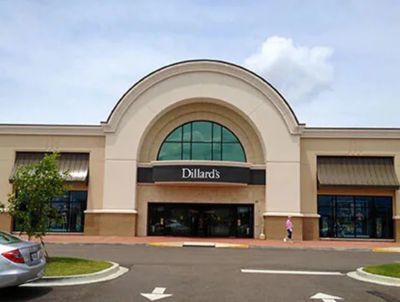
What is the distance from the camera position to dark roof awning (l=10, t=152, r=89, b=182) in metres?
33.4

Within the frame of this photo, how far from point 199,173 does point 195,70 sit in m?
7.18

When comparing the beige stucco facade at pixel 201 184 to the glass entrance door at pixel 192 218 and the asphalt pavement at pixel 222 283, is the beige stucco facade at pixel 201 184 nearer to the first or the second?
the glass entrance door at pixel 192 218

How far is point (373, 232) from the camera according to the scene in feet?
110

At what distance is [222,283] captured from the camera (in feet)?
44.5

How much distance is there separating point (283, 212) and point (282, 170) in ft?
8.91

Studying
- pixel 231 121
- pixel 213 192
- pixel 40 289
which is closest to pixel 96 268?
pixel 40 289

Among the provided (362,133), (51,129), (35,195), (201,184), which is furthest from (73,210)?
(362,133)

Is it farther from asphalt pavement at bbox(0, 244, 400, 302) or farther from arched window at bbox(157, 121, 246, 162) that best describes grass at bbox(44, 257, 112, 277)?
arched window at bbox(157, 121, 246, 162)

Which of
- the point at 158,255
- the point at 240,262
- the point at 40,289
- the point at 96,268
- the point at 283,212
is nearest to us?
the point at 40,289

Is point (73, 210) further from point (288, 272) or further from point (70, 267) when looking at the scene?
point (288, 272)

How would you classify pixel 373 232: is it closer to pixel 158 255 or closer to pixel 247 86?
pixel 247 86

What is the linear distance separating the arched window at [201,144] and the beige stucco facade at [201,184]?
28.4 inches

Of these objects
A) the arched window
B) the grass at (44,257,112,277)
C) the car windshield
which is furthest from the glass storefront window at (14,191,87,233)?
the car windshield

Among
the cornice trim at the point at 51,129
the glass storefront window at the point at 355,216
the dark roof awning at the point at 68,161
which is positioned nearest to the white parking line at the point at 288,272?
the glass storefront window at the point at 355,216
